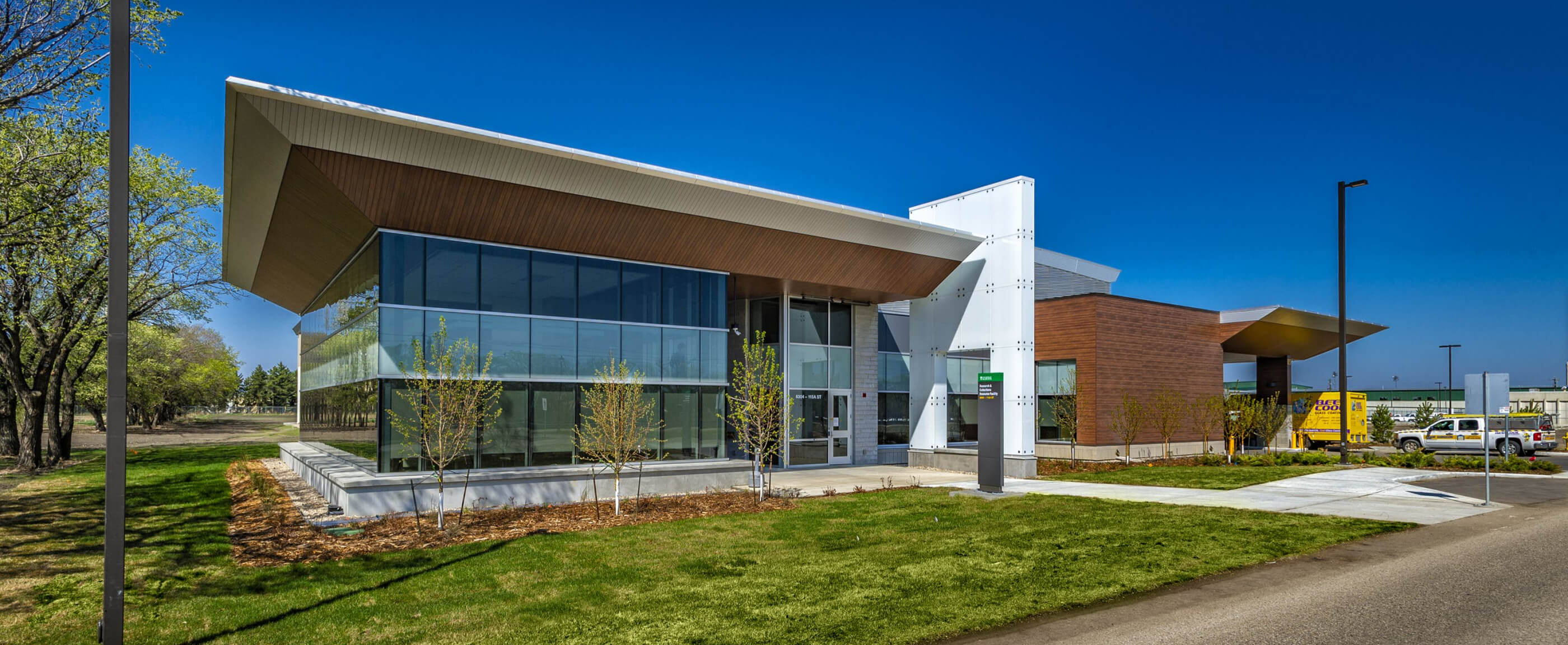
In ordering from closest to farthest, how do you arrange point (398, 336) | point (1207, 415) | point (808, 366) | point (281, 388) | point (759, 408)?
1. point (398, 336)
2. point (759, 408)
3. point (808, 366)
4. point (1207, 415)
5. point (281, 388)

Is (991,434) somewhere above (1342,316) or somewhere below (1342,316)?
below

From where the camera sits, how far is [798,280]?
22.5 metres

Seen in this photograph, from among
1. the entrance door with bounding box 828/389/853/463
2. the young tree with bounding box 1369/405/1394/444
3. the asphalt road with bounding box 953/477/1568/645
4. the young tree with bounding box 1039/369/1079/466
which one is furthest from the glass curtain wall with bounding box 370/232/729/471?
the young tree with bounding box 1369/405/1394/444

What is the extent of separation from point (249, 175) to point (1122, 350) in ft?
88.4

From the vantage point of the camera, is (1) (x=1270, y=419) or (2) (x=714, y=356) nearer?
(2) (x=714, y=356)

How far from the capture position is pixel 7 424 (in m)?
28.4

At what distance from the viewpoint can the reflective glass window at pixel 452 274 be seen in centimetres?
1599

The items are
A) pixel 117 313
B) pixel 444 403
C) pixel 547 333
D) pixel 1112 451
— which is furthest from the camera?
pixel 1112 451

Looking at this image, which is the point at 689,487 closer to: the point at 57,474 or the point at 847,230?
the point at 847,230

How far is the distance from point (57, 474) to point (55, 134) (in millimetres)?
11030

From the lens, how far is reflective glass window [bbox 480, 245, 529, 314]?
16.6 m

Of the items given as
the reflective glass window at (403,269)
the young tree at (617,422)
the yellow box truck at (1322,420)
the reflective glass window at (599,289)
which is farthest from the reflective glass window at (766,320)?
the yellow box truck at (1322,420)

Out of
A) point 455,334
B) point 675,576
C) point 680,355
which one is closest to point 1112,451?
point 680,355

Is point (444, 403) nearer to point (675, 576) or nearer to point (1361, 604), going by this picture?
point (675, 576)
